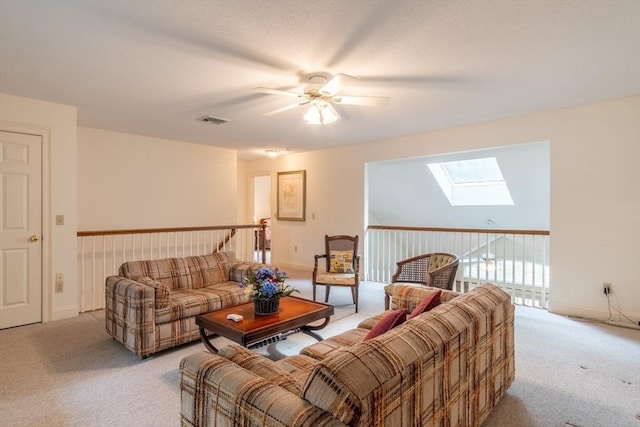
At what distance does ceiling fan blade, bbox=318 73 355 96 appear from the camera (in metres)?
2.36

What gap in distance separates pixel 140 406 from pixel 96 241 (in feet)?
10.5

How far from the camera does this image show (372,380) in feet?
3.31

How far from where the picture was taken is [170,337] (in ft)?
9.16

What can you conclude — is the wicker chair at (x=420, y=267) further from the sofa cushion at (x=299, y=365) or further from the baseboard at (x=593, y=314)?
the sofa cushion at (x=299, y=365)

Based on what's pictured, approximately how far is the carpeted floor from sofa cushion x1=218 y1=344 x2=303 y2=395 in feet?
3.00

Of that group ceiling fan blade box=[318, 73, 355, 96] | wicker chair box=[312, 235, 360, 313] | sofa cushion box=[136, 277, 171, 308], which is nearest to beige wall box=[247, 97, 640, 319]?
wicker chair box=[312, 235, 360, 313]

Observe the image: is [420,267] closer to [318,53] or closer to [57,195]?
[318,53]

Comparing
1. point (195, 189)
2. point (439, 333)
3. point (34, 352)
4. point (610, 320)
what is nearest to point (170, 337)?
point (34, 352)

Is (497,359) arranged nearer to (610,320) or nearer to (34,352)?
(610,320)

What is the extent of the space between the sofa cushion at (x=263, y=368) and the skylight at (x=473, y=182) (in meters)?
5.00

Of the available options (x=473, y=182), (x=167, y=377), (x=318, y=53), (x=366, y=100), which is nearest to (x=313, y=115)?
(x=366, y=100)

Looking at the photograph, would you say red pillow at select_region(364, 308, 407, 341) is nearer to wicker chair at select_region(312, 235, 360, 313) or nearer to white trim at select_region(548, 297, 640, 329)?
wicker chair at select_region(312, 235, 360, 313)

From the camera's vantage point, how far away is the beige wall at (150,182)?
4.62 metres

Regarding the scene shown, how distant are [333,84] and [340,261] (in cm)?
260
